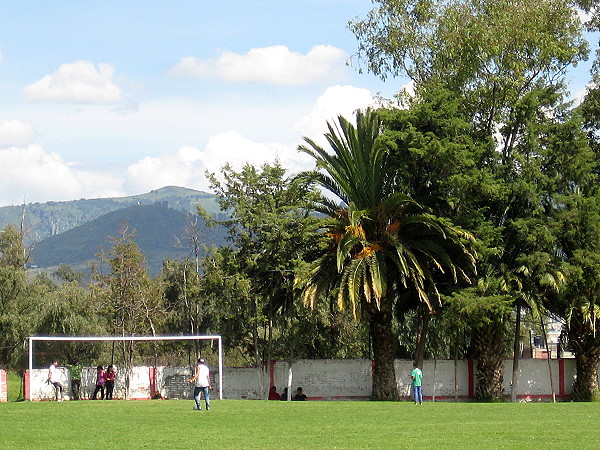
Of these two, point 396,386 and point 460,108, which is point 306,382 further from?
point 460,108

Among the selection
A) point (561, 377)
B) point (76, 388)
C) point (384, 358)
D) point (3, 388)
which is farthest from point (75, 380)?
point (561, 377)

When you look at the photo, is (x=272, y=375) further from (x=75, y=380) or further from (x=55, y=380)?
(x=55, y=380)

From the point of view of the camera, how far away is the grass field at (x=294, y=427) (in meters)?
19.9

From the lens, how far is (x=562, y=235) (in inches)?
1672

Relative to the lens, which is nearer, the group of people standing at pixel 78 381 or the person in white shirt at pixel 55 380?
the person in white shirt at pixel 55 380

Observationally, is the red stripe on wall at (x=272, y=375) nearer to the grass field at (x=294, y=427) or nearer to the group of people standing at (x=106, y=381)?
the group of people standing at (x=106, y=381)

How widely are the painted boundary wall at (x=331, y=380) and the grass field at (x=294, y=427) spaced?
12098mm

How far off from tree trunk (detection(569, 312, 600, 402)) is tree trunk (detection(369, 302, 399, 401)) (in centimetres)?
900

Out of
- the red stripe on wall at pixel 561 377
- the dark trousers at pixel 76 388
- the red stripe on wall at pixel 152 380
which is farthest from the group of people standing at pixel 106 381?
the red stripe on wall at pixel 561 377

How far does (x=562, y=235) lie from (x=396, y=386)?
33.7 ft

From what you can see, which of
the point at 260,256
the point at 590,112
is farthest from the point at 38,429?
the point at 590,112

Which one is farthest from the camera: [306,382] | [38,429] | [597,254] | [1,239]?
[1,239]

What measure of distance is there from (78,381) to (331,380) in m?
11.8

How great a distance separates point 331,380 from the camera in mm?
44500
